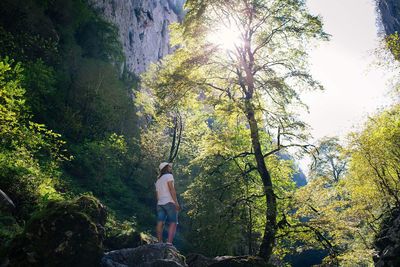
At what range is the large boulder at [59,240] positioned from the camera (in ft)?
18.4

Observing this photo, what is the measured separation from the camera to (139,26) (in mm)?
49375

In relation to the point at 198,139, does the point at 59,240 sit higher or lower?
lower

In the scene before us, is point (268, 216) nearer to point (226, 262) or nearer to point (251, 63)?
point (226, 262)

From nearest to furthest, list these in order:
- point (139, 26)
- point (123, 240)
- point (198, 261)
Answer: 1. point (198, 261)
2. point (123, 240)
3. point (139, 26)

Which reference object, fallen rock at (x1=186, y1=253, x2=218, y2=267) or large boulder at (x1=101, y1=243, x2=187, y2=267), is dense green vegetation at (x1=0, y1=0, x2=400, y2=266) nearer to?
large boulder at (x1=101, y1=243, x2=187, y2=267)

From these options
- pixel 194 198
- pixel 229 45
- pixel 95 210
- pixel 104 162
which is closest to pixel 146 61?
pixel 104 162

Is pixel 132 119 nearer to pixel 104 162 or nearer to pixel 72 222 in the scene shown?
pixel 104 162

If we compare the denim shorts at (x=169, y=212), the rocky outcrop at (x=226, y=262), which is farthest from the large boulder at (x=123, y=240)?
the rocky outcrop at (x=226, y=262)

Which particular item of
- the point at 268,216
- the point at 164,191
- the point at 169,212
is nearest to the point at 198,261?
the point at 169,212

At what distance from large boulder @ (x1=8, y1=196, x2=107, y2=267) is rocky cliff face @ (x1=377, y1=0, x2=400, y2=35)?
39.9m

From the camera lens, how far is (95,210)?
7.27 meters

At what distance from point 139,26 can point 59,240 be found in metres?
47.7

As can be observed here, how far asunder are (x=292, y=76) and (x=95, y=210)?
780cm

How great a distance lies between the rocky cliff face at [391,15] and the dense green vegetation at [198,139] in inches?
864
